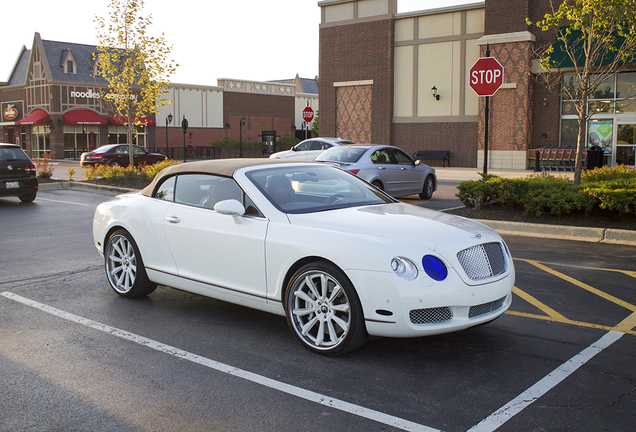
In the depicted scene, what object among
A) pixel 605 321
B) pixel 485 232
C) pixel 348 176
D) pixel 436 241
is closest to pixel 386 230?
pixel 436 241

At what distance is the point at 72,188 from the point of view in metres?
20.9

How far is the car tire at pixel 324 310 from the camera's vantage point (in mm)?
4492

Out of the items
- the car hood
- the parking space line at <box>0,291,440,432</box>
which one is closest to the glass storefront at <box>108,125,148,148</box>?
the parking space line at <box>0,291,440,432</box>

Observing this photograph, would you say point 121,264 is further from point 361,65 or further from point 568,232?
point 361,65

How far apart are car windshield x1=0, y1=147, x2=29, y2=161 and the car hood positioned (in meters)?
13.3

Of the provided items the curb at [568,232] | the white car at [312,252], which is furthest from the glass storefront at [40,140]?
the white car at [312,252]

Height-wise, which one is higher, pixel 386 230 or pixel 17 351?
pixel 386 230

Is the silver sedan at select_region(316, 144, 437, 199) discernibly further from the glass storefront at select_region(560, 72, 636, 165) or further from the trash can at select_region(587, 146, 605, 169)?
the glass storefront at select_region(560, 72, 636, 165)

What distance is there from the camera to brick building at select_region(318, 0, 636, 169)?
27.8 metres

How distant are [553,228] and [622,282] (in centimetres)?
344

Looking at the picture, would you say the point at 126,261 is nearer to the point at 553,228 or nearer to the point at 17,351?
the point at 17,351

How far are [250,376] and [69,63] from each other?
52.4m

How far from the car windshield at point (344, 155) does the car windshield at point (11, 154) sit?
312 inches

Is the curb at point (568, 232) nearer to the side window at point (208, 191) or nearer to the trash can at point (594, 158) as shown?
the side window at point (208, 191)
